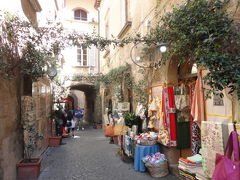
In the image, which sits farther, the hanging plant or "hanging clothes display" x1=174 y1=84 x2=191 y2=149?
"hanging clothes display" x1=174 y1=84 x2=191 y2=149

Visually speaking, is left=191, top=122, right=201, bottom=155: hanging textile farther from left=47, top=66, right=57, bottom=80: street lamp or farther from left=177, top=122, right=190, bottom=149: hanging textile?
left=47, top=66, right=57, bottom=80: street lamp

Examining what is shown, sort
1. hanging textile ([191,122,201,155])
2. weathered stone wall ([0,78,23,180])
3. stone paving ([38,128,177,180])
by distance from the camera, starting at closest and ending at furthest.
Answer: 1. weathered stone wall ([0,78,23,180])
2. hanging textile ([191,122,201,155])
3. stone paving ([38,128,177,180])

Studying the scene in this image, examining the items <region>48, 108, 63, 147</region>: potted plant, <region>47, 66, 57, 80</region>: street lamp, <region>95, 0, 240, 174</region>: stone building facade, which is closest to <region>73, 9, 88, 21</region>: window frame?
<region>95, 0, 240, 174</region>: stone building facade

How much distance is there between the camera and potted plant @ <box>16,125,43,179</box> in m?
4.57

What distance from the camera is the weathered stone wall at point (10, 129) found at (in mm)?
3797

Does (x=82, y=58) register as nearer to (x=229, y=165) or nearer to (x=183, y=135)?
(x=183, y=135)

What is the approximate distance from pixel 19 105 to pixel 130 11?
533 cm

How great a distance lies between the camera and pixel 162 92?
478 cm

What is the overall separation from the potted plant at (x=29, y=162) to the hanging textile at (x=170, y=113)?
122 inches

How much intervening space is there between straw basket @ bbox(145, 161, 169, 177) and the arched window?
51.0 ft

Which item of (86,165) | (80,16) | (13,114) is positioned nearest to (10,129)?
(13,114)

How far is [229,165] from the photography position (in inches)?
84.5

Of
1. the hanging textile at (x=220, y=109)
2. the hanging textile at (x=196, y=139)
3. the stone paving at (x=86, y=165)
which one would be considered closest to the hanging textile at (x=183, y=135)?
the hanging textile at (x=196, y=139)

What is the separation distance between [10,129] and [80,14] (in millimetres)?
15217
